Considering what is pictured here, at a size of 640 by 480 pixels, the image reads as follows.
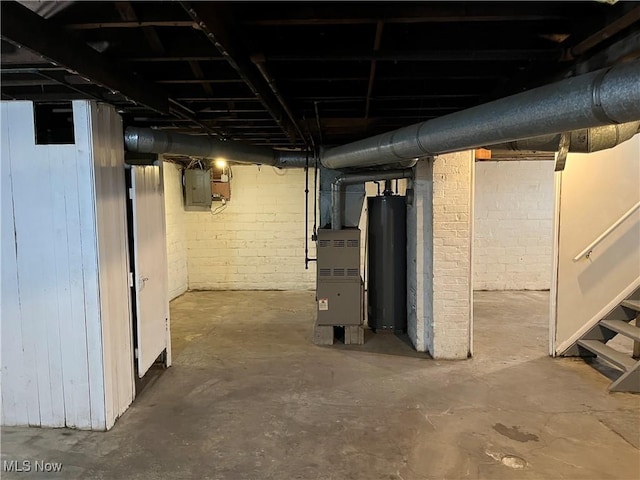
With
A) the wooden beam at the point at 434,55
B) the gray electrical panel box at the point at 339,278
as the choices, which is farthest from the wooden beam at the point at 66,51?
the gray electrical panel box at the point at 339,278

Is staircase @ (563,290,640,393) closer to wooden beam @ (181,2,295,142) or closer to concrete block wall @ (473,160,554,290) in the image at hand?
concrete block wall @ (473,160,554,290)

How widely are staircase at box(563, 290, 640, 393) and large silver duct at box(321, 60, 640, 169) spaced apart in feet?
8.46

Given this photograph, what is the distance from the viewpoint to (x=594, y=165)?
399cm

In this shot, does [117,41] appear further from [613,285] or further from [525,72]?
[613,285]

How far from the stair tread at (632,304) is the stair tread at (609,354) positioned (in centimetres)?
42

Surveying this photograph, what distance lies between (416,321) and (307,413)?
1.73 m

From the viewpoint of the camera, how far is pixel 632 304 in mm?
3879

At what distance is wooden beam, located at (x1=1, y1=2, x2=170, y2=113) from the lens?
159cm

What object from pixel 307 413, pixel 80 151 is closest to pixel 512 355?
pixel 307 413

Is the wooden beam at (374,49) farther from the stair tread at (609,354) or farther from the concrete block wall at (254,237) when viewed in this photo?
the concrete block wall at (254,237)

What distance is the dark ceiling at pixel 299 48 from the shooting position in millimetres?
1730

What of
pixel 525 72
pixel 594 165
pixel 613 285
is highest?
pixel 525 72

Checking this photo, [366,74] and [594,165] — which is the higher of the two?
[366,74]

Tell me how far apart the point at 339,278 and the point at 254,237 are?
10.5ft
